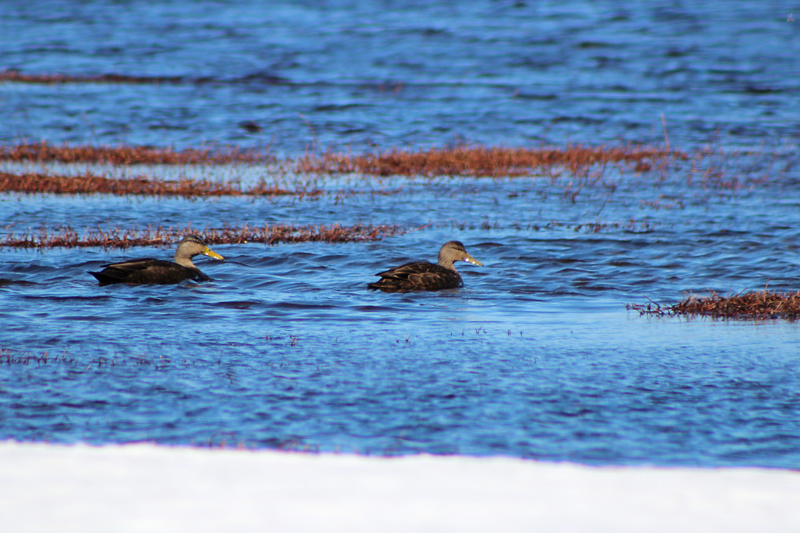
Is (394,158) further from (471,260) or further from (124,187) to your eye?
(471,260)

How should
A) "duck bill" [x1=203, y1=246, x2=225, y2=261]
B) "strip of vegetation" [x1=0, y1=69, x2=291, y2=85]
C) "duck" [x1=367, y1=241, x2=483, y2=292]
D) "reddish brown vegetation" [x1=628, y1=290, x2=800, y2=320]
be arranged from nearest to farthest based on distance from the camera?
1. "reddish brown vegetation" [x1=628, y1=290, x2=800, y2=320]
2. "duck" [x1=367, y1=241, x2=483, y2=292]
3. "duck bill" [x1=203, y1=246, x2=225, y2=261]
4. "strip of vegetation" [x1=0, y1=69, x2=291, y2=85]

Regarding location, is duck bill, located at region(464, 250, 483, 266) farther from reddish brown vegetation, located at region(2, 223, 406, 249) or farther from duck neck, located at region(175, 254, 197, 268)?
duck neck, located at region(175, 254, 197, 268)

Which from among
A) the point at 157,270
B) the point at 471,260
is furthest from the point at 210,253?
the point at 471,260

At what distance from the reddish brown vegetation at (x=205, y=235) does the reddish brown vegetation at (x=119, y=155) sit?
326 inches

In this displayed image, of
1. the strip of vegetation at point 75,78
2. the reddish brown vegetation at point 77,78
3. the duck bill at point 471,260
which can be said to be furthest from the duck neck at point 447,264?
the reddish brown vegetation at point 77,78

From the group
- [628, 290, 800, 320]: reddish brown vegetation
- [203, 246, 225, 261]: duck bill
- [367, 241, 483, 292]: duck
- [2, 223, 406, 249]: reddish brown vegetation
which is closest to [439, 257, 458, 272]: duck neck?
[367, 241, 483, 292]: duck

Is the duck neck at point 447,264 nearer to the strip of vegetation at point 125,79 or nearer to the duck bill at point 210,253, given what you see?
the duck bill at point 210,253

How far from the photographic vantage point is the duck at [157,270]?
12875 millimetres

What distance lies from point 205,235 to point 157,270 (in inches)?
137

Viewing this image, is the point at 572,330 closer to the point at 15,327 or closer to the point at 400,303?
the point at 400,303

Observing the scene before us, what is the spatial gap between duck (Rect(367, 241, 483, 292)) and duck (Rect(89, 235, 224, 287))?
2.60m

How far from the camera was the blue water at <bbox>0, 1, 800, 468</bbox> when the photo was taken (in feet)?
23.9

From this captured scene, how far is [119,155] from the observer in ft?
82.6

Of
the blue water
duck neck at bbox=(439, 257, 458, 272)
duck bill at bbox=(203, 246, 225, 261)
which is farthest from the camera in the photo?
duck bill at bbox=(203, 246, 225, 261)
